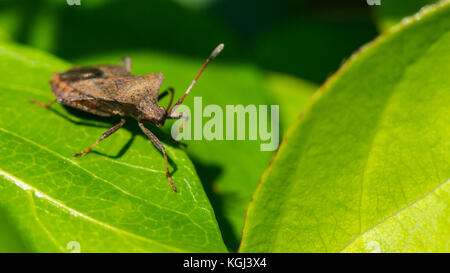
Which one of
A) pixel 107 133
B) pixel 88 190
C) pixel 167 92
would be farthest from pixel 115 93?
pixel 88 190

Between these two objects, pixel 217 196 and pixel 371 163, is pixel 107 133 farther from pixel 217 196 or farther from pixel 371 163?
pixel 371 163

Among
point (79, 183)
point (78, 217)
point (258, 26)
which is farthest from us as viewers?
point (258, 26)

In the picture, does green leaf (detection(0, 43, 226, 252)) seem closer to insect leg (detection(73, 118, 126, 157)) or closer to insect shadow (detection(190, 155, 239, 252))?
insect leg (detection(73, 118, 126, 157))

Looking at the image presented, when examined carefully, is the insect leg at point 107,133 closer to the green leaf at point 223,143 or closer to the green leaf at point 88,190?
the green leaf at point 88,190

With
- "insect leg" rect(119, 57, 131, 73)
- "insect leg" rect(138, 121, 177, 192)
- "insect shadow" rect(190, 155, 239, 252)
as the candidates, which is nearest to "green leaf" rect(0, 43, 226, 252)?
"insect leg" rect(138, 121, 177, 192)

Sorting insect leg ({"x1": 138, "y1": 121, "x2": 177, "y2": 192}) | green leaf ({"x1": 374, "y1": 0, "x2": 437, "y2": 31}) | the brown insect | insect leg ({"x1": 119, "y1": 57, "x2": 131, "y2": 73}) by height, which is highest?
green leaf ({"x1": 374, "y1": 0, "x2": 437, "y2": 31})

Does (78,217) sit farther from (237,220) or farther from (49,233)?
(237,220)
